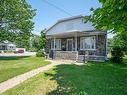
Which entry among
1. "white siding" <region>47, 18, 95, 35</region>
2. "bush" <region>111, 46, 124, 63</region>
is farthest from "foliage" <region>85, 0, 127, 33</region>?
"white siding" <region>47, 18, 95, 35</region>

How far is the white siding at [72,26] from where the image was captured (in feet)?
83.6

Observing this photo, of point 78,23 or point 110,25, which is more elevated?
point 78,23

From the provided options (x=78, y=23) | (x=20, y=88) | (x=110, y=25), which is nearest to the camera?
(x=110, y=25)

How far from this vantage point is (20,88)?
9906 millimetres

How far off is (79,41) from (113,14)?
68.6ft

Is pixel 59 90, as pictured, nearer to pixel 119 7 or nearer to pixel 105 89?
pixel 105 89

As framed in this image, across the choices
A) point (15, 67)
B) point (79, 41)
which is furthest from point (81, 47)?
point (15, 67)

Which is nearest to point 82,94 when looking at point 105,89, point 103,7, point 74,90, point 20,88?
point 74,90

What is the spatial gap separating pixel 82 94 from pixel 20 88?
3384 millimetres

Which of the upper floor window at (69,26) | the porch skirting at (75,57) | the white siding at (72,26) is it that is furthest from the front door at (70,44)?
the porch skirting at (75,57)

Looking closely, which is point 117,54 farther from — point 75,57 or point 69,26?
point 69,26

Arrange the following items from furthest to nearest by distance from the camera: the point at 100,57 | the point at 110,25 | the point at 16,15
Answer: the point at 16,15, the point at 100,57, the point at 110,25

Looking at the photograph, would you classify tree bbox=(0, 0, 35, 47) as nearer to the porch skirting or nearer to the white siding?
the white siding

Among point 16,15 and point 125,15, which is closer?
point 125,15
